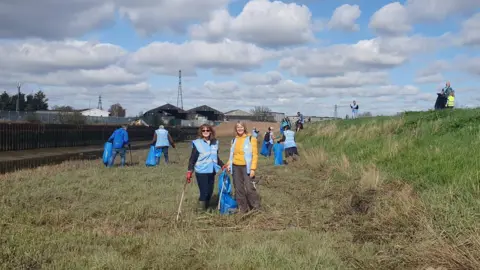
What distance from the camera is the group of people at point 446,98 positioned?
22922mm

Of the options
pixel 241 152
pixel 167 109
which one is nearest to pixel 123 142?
pixel 241 152

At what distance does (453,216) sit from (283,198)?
449 centimetres

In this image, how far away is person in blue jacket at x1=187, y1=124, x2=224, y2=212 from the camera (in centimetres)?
912

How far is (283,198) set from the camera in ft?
34.3

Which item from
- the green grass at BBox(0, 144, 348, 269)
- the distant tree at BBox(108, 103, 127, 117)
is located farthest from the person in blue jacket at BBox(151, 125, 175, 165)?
the distant tree at BBox(108, 103, 127, 117)

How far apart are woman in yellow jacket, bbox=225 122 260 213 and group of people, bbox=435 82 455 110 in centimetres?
1637

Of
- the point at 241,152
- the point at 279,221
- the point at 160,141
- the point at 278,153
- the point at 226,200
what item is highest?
the point at 241,152

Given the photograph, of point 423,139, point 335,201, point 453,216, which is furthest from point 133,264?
point 423,139

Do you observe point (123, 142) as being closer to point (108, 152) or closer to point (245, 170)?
point (108, 152)

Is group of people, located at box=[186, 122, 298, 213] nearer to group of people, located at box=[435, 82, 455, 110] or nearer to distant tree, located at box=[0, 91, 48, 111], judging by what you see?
group of people, located at box=[435, 82, 455, 110]

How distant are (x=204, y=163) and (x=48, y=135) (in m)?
27.5

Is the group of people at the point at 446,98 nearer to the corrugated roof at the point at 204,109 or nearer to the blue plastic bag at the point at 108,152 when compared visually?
the blue plastic bag at the point at 108,152

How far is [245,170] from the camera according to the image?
9.11 metres

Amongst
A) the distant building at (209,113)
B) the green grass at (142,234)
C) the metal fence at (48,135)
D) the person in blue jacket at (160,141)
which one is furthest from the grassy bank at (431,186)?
the distant building at (209,113)
